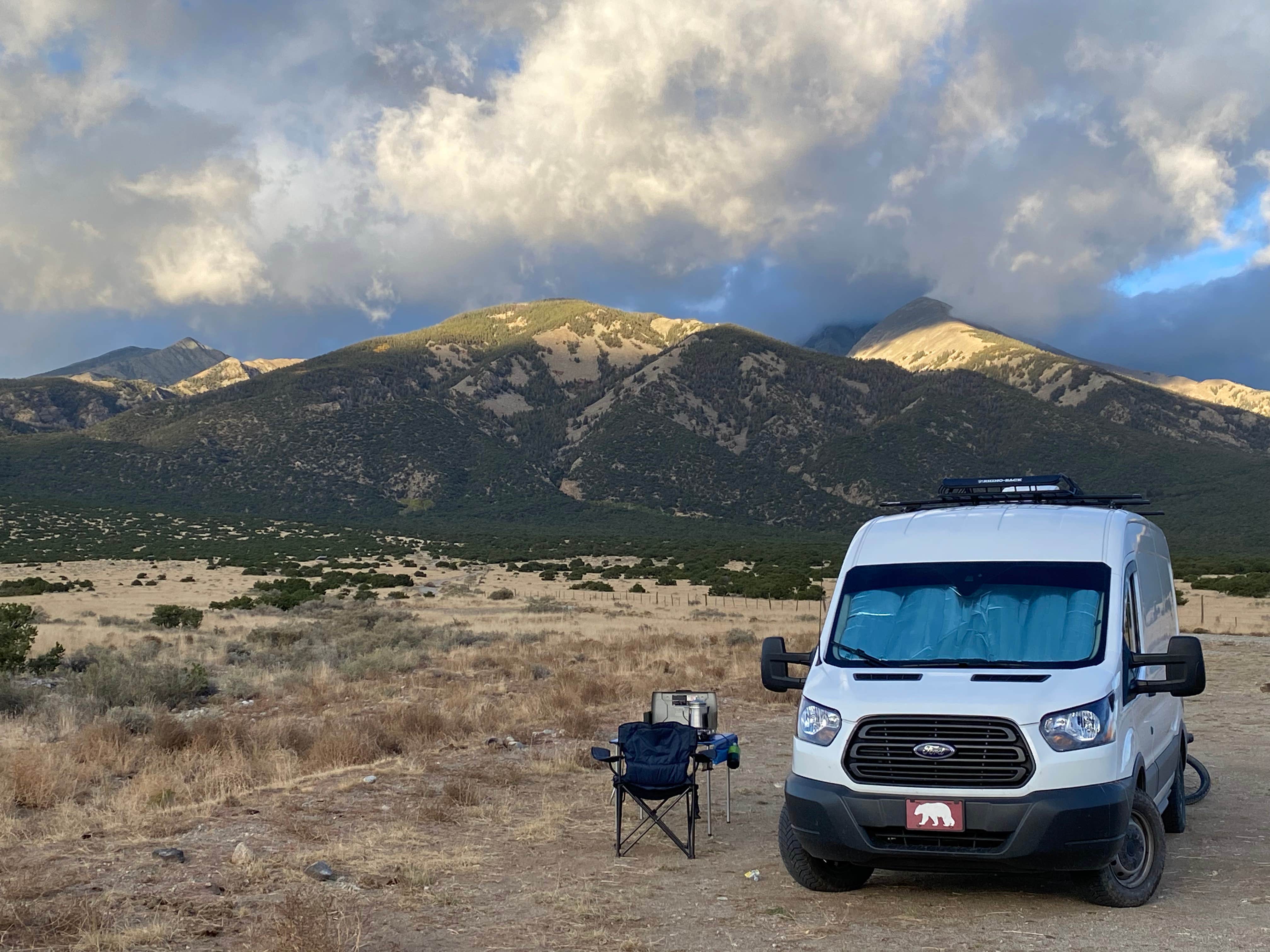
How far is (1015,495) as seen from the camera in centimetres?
869

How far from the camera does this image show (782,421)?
14262cm

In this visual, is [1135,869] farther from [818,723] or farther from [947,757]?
[818,723]

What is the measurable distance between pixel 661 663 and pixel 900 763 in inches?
550

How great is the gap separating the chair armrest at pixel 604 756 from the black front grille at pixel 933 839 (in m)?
2.42

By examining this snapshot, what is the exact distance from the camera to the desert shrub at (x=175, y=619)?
28906 mm

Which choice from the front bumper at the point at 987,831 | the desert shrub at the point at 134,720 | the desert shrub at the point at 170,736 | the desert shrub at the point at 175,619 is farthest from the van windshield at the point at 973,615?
the desert shrub at the point at 175,619

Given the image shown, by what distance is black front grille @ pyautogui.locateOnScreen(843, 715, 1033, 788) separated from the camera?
6.06 meters

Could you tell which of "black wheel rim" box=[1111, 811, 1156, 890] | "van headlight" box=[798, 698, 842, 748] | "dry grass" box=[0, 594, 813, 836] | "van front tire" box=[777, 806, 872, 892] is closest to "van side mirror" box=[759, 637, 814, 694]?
"van headlight" box=[798, 698, 842, 748]

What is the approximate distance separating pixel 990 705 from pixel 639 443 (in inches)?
5173

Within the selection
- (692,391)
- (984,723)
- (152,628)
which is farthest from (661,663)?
(692,391)

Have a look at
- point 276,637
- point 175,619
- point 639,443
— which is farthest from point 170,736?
point 639,443

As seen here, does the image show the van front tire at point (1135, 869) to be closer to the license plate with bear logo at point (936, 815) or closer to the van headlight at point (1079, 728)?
the van headlight at point (1079, 728)

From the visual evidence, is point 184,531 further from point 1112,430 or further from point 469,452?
point 1112,430

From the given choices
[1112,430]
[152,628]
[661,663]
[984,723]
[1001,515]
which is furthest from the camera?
[1112,430]
